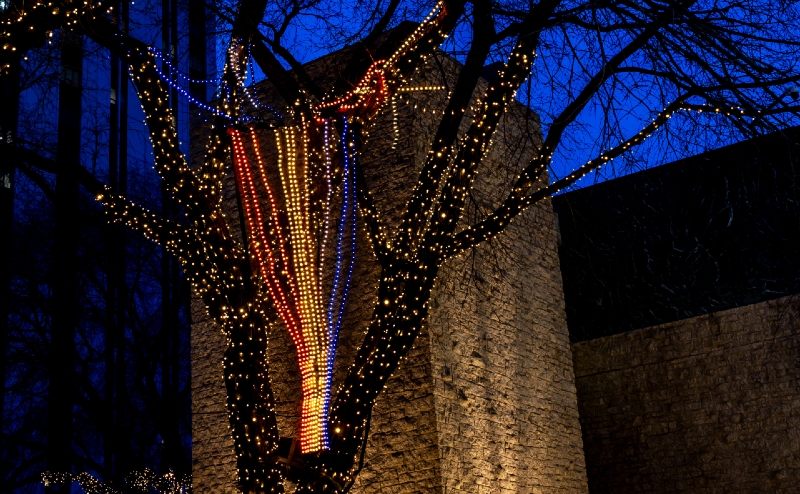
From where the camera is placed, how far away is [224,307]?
21.4 ft

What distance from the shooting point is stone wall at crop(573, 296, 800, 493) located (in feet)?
35.5

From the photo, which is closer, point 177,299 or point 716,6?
point 716,6

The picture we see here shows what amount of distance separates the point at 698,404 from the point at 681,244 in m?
2.70

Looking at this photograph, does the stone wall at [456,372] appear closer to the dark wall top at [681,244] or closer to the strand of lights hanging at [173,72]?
the strand of lights hanging at [173,72]

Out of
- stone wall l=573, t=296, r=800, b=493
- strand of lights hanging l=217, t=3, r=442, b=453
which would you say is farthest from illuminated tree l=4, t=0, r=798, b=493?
stone wall l=573, t=296, r=800, b=493

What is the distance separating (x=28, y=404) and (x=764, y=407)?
33.1 feet

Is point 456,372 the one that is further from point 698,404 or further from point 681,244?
point 681,244

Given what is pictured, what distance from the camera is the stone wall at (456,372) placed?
8172 millimetres

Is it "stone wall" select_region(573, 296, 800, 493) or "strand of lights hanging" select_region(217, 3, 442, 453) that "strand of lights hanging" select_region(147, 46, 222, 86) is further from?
"stone wall" select_region(573, 296, 800, 493)

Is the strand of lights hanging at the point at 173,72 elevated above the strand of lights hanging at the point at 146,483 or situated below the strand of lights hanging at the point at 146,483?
above

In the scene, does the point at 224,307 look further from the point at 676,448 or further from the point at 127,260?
the point at 127,260

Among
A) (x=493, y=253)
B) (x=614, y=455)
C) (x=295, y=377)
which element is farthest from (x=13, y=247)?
(x=614, y=455)

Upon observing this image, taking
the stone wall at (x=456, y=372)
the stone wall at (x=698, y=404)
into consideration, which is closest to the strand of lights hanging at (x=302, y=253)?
the stone wall at (x=456, y=372)

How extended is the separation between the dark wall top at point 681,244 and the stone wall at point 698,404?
4.11 ft
